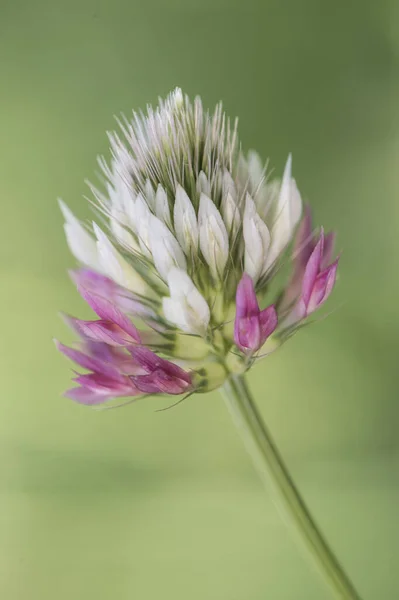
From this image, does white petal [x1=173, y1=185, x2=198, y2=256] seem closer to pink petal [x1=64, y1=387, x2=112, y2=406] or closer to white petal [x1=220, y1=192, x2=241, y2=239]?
white petal [x1=220, y1=192, x2=241, y2=239]

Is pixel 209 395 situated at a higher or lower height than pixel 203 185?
lower

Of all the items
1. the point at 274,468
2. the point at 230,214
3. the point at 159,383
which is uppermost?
the point at 230,214

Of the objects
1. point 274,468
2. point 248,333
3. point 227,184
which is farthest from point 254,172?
point 274,468

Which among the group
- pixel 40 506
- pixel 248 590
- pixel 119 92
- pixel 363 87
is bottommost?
pixel 248 590

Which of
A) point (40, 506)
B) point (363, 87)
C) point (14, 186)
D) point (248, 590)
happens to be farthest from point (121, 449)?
point (363, 87)

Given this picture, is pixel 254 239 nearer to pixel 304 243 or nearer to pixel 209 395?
pixel 304 243

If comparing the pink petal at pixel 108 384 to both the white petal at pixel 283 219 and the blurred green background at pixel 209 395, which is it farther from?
the blurred green background at pixel 209 395

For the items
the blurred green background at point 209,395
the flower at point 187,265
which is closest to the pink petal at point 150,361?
the flower at point 187,265

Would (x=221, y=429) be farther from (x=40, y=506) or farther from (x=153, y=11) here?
(x=153, y=11)
